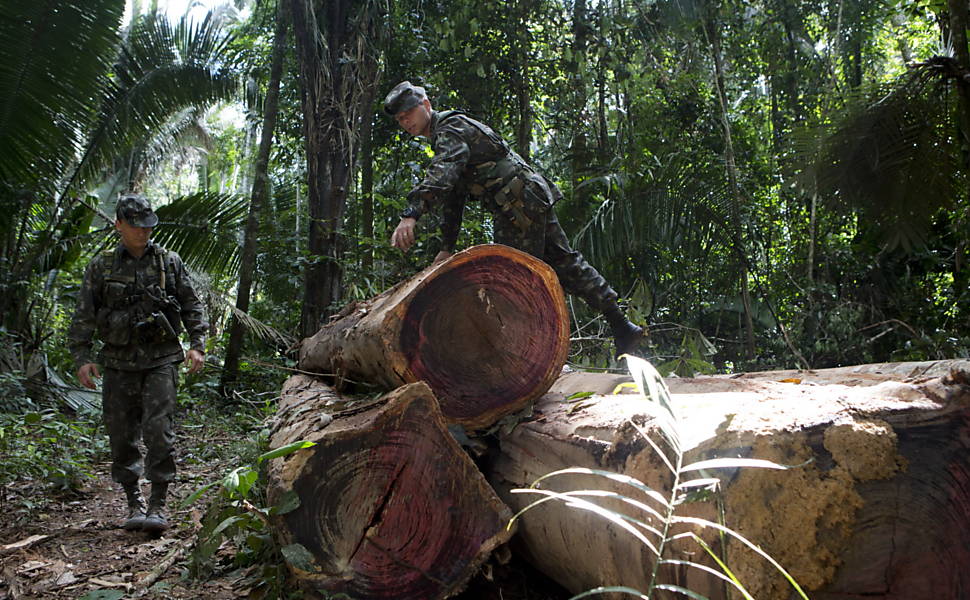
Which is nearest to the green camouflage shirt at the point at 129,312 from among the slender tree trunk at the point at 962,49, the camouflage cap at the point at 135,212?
the camouflage cap at the point at 135,212

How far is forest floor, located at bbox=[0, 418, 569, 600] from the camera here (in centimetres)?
275

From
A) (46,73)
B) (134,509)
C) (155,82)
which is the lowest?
(134,509)

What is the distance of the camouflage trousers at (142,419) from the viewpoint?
427 centimetres

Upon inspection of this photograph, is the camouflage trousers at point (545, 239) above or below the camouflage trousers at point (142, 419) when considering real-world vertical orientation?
above

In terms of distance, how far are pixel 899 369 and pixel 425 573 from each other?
2136 mm

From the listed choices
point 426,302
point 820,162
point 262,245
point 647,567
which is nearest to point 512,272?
point 426,302

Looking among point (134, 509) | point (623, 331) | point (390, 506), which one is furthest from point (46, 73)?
point (390, 506)

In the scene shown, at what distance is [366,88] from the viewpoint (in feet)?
29.0

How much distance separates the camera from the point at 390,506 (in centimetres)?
237

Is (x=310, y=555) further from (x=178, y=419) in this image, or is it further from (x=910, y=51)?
(x=910, y=51)

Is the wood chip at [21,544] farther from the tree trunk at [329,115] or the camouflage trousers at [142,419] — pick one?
the tree trunk at [329,115]

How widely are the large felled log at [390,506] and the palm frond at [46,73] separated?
791cm

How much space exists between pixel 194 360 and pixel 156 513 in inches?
35.3

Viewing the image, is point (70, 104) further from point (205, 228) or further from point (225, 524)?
point (225, 524)
